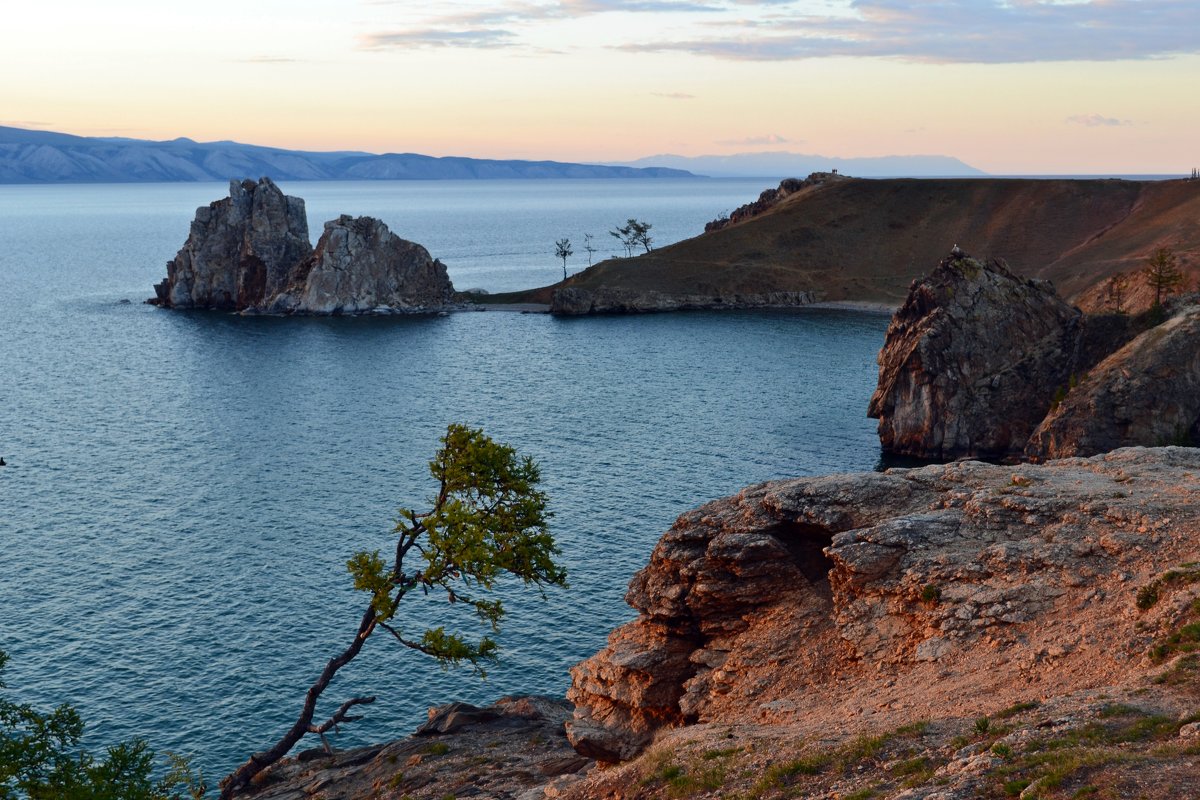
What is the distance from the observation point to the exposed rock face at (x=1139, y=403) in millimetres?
100938

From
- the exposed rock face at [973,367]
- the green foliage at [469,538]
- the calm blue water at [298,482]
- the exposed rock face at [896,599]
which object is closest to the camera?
the exposed rock face at [896,599]

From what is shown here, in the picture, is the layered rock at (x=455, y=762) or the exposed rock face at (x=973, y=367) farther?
the exposed rock face at (x=973, y=367)

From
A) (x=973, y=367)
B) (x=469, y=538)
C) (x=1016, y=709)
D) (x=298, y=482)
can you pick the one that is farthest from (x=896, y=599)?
(x=973, y=367)

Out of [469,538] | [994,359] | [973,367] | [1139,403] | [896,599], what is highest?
[994,359]

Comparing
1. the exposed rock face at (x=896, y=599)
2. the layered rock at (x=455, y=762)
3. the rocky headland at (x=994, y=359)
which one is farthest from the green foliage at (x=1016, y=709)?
the rocky headland at (x=994, y=359)

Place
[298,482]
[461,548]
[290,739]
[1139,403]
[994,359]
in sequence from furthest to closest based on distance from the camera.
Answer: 1. [994,359]
2. [298,482]
3. [1139,403]
4. [290,739]
5. [461,548]

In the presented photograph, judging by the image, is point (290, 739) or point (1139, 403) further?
point (1139, 403)

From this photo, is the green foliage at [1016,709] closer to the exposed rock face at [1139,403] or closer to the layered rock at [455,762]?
the layered rock at [455,762]

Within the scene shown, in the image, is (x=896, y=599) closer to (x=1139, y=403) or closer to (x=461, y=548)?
(x=461, y=548)

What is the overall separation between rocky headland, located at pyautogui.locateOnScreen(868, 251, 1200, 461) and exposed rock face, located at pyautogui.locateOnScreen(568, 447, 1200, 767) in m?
64.5

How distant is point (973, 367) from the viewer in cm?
11606

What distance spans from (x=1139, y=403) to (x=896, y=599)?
241 ft

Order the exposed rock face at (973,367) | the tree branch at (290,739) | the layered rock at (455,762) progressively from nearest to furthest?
the layered rock at (455,762) < the tree branch at (290,739) < the exposed rock face at (973,367)

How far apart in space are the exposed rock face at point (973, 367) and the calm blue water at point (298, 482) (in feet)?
24.4
